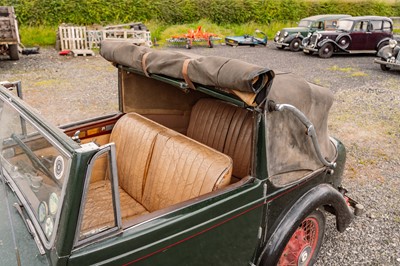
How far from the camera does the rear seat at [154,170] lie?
2.75m

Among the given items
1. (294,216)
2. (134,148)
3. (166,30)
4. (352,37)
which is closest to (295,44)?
(352,37)

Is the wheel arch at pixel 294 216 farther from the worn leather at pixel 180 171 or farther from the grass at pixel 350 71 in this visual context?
the grass at pixel 350 71

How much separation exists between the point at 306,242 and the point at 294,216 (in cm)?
58

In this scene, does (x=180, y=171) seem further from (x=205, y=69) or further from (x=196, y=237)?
(x=205, y=69)

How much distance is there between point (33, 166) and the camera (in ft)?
7.89

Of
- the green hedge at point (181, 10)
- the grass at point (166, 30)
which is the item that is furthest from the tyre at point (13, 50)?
the green hedge at point (181, 10)

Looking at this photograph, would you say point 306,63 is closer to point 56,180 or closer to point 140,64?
point 140,64

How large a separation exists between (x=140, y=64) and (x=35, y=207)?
1484mm

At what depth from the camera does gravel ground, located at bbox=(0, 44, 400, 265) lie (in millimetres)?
4059

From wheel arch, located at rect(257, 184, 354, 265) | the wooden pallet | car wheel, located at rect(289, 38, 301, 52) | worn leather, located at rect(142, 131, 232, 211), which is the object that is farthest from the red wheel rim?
car wheel, located at rect(289, 38, 301, 52)

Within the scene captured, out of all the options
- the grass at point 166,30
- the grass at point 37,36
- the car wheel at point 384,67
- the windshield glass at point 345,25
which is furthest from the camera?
the grass at point 166,30

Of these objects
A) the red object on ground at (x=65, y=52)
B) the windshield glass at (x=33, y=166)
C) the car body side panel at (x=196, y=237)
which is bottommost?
the red object on ground at (x=65, y=52)

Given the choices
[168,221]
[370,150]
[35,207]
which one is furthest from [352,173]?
[35,207]

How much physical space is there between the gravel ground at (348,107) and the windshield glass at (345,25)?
4.06 feet
